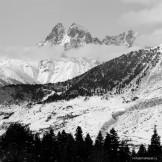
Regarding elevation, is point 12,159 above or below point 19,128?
below

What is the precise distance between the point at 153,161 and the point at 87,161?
16.9 meters

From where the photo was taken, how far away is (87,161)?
110 meters

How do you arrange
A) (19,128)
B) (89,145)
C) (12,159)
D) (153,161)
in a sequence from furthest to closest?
(19,128), (89,145), (153,161), (12,159)

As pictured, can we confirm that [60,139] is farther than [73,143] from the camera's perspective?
Yes

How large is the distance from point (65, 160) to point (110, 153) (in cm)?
1336

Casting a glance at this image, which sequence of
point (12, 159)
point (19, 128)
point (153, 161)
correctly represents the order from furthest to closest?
point (19, 128)
point (153, 161)
point (12, 159)

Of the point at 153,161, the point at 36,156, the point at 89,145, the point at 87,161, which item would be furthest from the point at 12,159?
the point at 153,161

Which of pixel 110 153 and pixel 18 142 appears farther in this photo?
pixel 18 142

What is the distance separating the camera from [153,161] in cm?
11375

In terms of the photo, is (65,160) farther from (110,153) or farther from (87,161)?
(110,153)

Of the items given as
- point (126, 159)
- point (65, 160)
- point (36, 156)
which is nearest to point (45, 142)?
point (36, 156)

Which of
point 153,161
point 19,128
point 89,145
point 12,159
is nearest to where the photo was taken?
point 12,159

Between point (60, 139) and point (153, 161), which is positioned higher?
point (60, 139)

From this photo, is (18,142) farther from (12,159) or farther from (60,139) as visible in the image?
(12,159)
